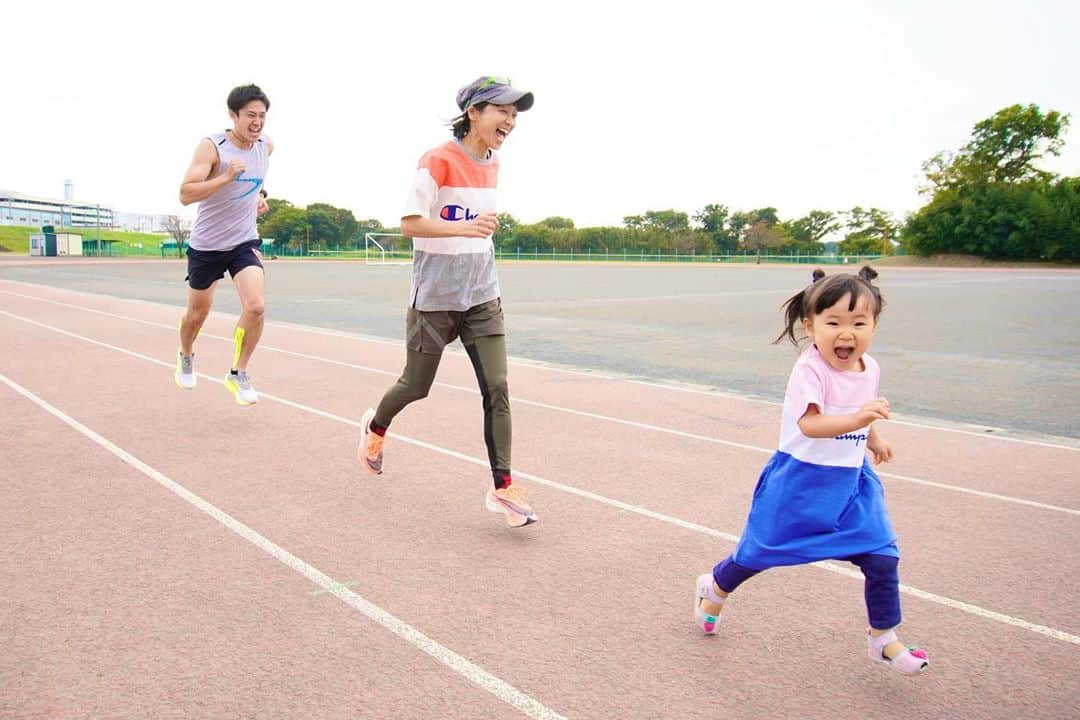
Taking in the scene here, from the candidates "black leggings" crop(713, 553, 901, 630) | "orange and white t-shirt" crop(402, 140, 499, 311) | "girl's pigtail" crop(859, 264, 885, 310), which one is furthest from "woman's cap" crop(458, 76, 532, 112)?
"black leggings" crop(713, 553, 901, 630)

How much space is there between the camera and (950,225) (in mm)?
69500

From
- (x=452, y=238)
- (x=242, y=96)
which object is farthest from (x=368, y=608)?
(x=242, y=96)

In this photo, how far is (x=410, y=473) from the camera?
200 inches

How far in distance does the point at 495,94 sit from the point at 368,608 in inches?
90.1

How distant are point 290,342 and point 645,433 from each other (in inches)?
264

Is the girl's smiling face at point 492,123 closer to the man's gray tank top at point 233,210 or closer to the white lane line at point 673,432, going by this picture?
the white lane line at point 673,432

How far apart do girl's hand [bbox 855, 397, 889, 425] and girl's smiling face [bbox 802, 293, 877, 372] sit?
20 cm

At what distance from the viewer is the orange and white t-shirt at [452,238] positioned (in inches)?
158

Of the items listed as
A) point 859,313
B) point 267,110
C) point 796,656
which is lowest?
point 796,656

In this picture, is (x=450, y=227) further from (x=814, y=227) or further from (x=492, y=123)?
(x=814, y=227)

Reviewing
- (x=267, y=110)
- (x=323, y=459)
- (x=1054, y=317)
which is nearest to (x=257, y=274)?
(x=267, y=110)

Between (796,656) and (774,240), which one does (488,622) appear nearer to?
(796,656)

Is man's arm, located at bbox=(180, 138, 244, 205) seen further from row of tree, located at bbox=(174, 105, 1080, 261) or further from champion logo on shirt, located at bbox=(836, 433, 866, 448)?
row of tree, located at bbox=(174, 105, 1080, 261)

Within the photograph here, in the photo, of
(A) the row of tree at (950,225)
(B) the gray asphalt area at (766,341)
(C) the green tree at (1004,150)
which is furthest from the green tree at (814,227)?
(B) the gray asphalt area at (766,341)
